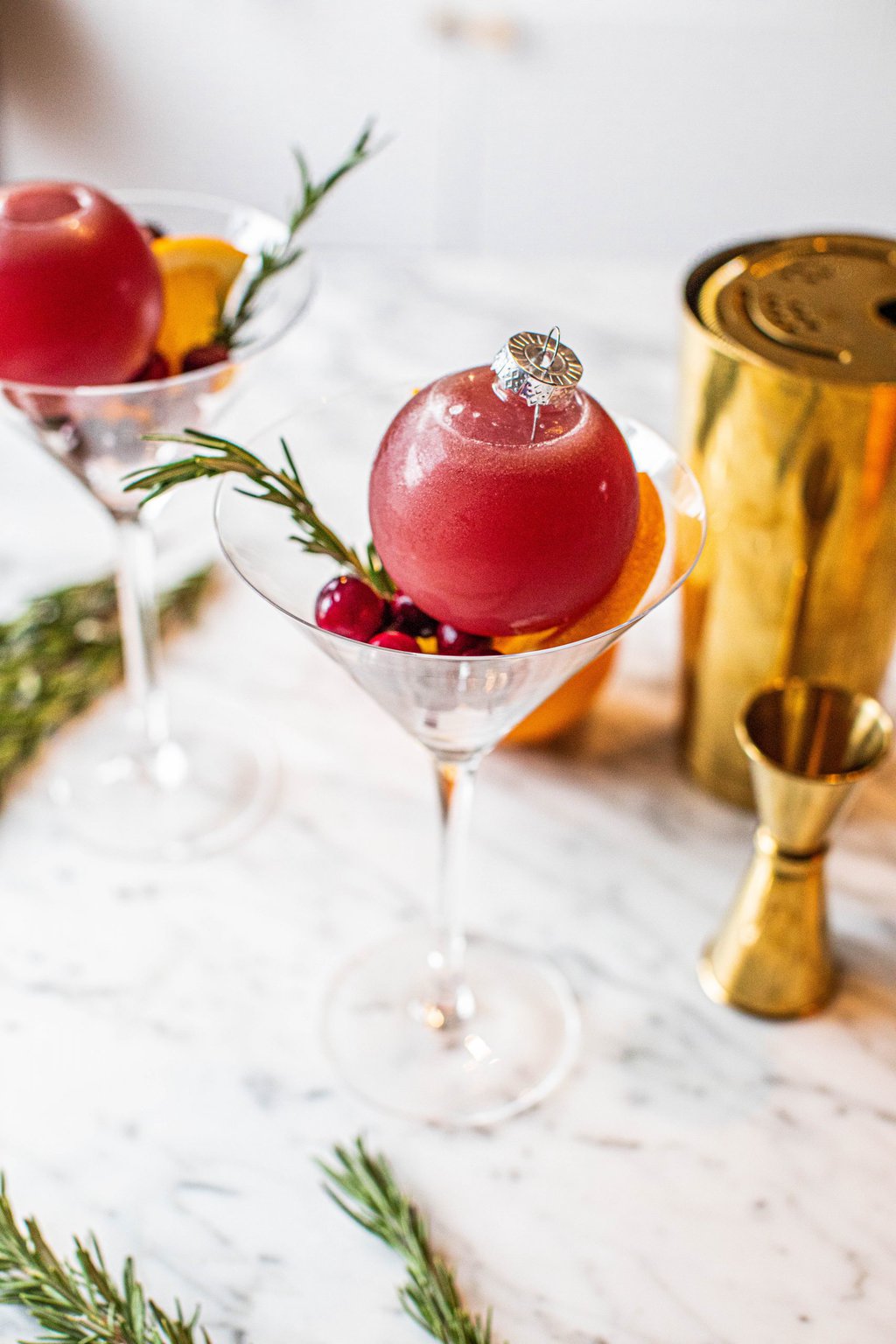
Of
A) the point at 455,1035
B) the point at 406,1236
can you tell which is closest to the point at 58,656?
the point at 455,1035

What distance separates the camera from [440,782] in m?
0.73

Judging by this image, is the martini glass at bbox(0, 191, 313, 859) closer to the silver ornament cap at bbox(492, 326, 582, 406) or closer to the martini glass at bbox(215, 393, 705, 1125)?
the martini glass at bbox(215, 393, 705, 1125)

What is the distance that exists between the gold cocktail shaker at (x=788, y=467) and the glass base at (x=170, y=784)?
0.31m

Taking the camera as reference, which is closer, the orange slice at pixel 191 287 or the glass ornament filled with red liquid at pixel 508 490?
the glass ornament filled with red liquid at pixel 508 490

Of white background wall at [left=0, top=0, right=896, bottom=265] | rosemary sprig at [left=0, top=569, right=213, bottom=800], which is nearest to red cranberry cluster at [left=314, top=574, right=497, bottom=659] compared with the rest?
rosemary sprig at [left=0, top=569, right=213, bottom=800]

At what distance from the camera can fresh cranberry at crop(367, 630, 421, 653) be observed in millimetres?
598

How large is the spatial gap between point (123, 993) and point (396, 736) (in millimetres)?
264

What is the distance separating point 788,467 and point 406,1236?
1.49ft

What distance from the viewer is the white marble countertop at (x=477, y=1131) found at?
0.65m

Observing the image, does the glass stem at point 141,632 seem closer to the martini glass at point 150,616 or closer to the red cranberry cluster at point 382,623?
the martini glass at point 150,616

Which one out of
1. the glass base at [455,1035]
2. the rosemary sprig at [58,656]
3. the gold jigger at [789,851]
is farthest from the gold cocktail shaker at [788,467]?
the rosemary sprig at [58,656]

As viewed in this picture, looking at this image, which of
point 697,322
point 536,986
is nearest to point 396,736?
point 536,986

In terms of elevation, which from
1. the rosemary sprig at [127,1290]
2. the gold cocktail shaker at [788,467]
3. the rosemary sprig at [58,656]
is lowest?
the rosemary sprig at [127,1290]

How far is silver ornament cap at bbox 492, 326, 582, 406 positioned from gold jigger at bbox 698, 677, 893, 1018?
26 centimetres
